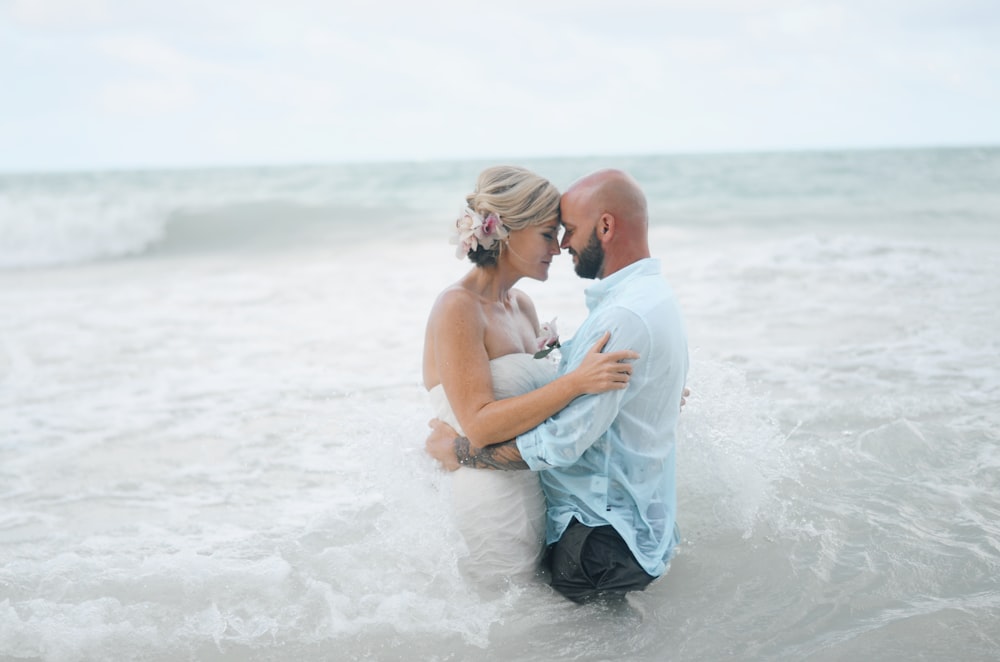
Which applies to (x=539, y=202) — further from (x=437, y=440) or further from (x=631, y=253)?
(x=437, y=440)

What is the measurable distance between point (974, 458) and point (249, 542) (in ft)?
14.4

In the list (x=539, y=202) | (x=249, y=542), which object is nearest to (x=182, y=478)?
(x=249, y=542)

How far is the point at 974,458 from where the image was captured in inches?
229

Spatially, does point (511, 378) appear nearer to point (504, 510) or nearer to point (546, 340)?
point (546, 340)

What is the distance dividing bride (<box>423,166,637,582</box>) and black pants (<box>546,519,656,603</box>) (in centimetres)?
19

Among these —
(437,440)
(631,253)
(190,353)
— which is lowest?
(190,353)

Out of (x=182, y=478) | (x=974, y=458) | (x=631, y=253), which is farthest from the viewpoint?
(x=182, y=478)

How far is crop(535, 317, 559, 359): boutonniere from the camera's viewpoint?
4067 millimetres

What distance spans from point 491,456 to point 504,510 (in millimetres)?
277

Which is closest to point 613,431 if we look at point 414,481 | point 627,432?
point 627,432

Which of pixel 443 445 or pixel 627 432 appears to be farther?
pixel 443 445

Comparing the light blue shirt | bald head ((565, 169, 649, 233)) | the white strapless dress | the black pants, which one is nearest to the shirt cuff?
the light blue shirt

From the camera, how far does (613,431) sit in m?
3.81

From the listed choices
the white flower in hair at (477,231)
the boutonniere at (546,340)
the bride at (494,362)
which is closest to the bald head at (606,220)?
the bride at (494,362)
